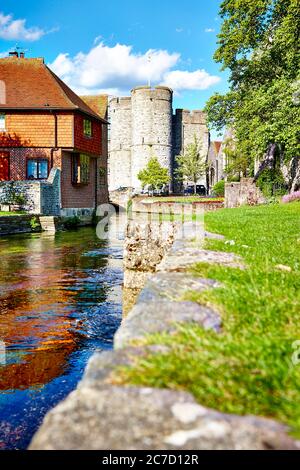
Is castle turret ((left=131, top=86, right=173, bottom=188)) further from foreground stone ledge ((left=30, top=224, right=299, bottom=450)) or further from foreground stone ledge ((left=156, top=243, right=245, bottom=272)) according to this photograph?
foreground stone ledge ((left=30, top=224, right=299, bottom=450))

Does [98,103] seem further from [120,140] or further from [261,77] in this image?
[120,140]

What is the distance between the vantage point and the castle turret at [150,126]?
6000 cm

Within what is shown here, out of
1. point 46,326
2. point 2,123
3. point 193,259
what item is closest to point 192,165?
point 2,123

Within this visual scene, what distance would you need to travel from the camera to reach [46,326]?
6.61 metres

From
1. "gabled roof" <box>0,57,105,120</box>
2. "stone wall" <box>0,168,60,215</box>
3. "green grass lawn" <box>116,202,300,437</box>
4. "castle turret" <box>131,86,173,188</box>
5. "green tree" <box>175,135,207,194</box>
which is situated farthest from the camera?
"castle turret" <box>131,86,173,188</box>

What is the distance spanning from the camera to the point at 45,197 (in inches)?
1011

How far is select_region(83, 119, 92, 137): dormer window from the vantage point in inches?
1162

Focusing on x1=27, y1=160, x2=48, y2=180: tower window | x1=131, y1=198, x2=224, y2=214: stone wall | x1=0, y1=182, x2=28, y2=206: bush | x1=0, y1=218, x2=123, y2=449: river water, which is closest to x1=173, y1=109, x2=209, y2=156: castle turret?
x1=131, y1=198, x2=224, y2=214: stone wall

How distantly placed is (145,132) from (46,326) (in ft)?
186

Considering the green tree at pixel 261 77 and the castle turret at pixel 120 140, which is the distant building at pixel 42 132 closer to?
the green tree at pixel 261 77

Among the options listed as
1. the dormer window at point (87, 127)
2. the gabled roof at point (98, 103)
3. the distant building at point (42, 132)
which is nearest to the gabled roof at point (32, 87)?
the distant building at point (42, 132)

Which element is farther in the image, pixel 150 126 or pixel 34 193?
pixel 150 126

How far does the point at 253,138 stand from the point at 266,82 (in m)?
4.19

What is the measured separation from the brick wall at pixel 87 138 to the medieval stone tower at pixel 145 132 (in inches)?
1163
